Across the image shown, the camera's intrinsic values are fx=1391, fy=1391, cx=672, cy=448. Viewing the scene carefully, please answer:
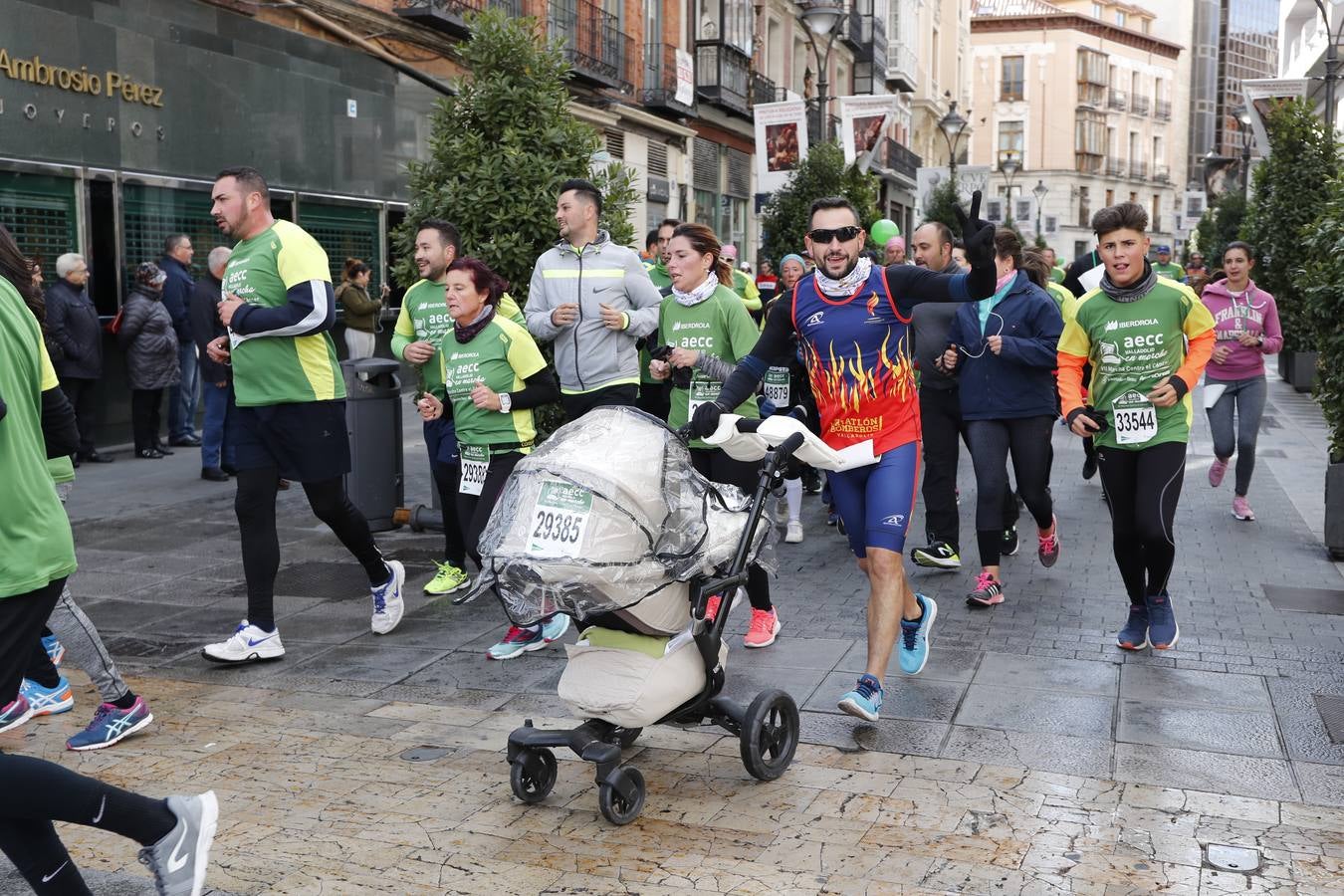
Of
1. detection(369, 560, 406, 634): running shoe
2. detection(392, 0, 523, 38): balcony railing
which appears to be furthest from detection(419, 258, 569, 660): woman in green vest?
detection(392, 0, 523, 38): balcony railing

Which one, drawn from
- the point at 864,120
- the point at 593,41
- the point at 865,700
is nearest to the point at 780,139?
the point at 864,120

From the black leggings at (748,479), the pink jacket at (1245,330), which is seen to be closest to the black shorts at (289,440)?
the black leggings at (748,479)

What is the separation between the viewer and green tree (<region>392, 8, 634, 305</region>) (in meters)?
9.02

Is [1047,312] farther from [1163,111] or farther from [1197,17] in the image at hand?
[1197,17]

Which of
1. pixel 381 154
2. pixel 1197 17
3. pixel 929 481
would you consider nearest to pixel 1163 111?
pixel 1197 17

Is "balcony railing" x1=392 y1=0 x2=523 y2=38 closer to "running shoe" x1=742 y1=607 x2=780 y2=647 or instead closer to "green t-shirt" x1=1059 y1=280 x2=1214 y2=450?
"running shoe" x1=742 y1=607 x2=780 y2=647

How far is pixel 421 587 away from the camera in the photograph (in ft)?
25.5

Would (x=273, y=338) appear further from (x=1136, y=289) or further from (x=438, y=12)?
(x=438, y=12)

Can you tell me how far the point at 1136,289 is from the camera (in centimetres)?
603

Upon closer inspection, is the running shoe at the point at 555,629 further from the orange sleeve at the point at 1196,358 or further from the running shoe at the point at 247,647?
the orange sleeve at the point at 1196,358

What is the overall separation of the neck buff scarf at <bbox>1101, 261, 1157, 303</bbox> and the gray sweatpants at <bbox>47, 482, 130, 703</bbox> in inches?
171

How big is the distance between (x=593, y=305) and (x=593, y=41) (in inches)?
705

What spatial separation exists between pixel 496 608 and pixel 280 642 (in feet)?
3.83

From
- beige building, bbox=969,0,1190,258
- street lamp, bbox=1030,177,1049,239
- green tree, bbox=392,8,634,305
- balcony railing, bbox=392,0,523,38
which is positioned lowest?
green tree, bbox=392,8,634,305
